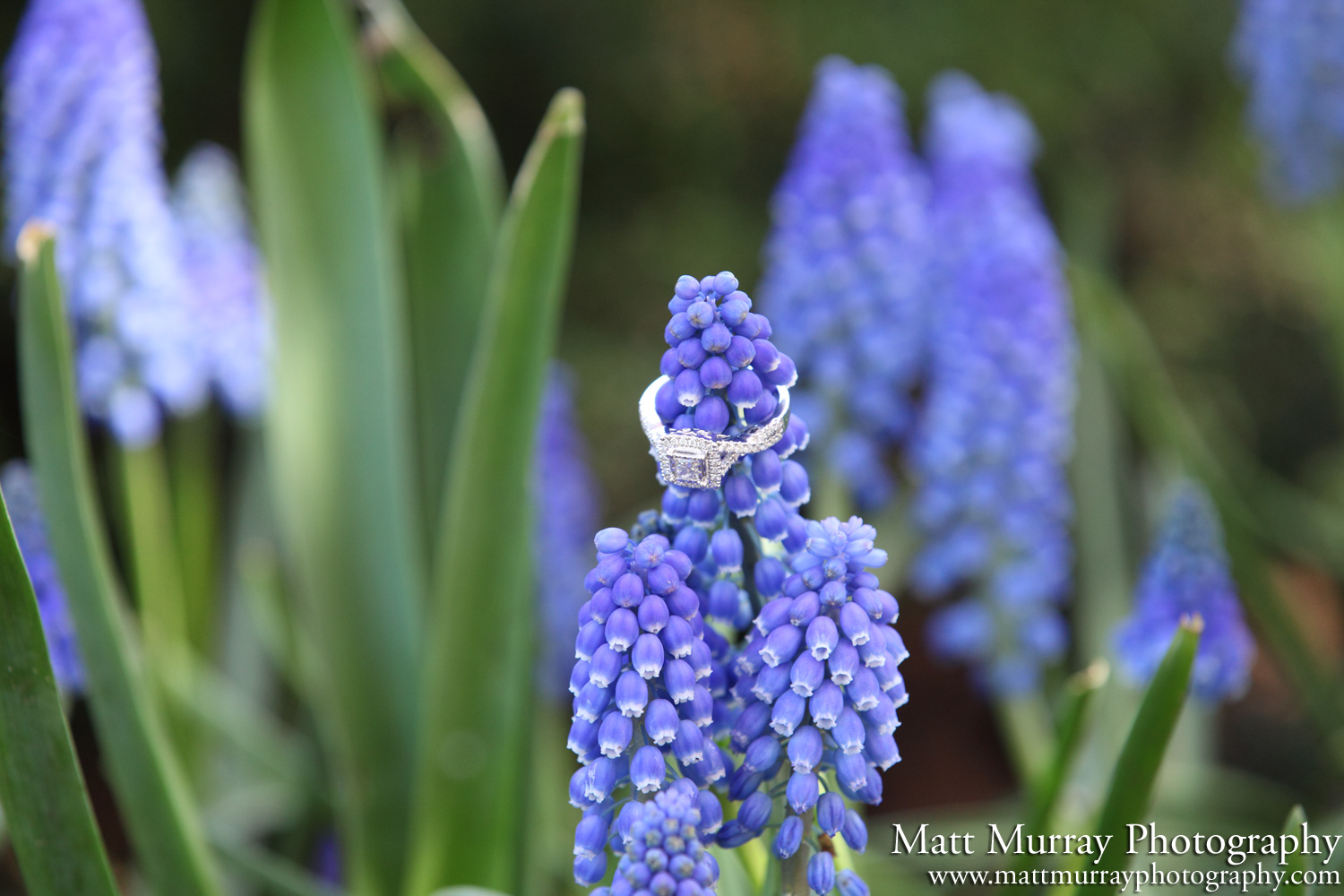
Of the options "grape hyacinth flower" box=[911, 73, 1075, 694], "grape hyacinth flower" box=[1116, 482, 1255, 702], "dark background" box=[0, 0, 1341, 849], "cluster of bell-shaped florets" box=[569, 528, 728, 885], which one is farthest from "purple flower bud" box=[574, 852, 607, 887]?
"dark background" box=[0, 0, 1341, 849]

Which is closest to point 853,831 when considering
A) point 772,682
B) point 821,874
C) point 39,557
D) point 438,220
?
point 821,874

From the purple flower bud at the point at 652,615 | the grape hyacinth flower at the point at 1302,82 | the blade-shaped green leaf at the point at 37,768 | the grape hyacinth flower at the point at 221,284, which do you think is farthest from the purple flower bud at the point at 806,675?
the grape hyacinth flower at the point at 1302,82

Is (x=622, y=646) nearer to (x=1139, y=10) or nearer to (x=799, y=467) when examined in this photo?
(x=799, y=467)

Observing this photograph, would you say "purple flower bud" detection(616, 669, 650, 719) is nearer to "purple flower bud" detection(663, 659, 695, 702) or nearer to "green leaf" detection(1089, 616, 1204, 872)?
"purple flower bud" detection(663, 659, 695, 702)

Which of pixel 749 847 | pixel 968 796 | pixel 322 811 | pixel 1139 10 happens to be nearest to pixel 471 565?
pixel 749 847

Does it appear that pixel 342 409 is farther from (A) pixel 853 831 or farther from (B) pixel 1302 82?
(B) pixel 1302 82
